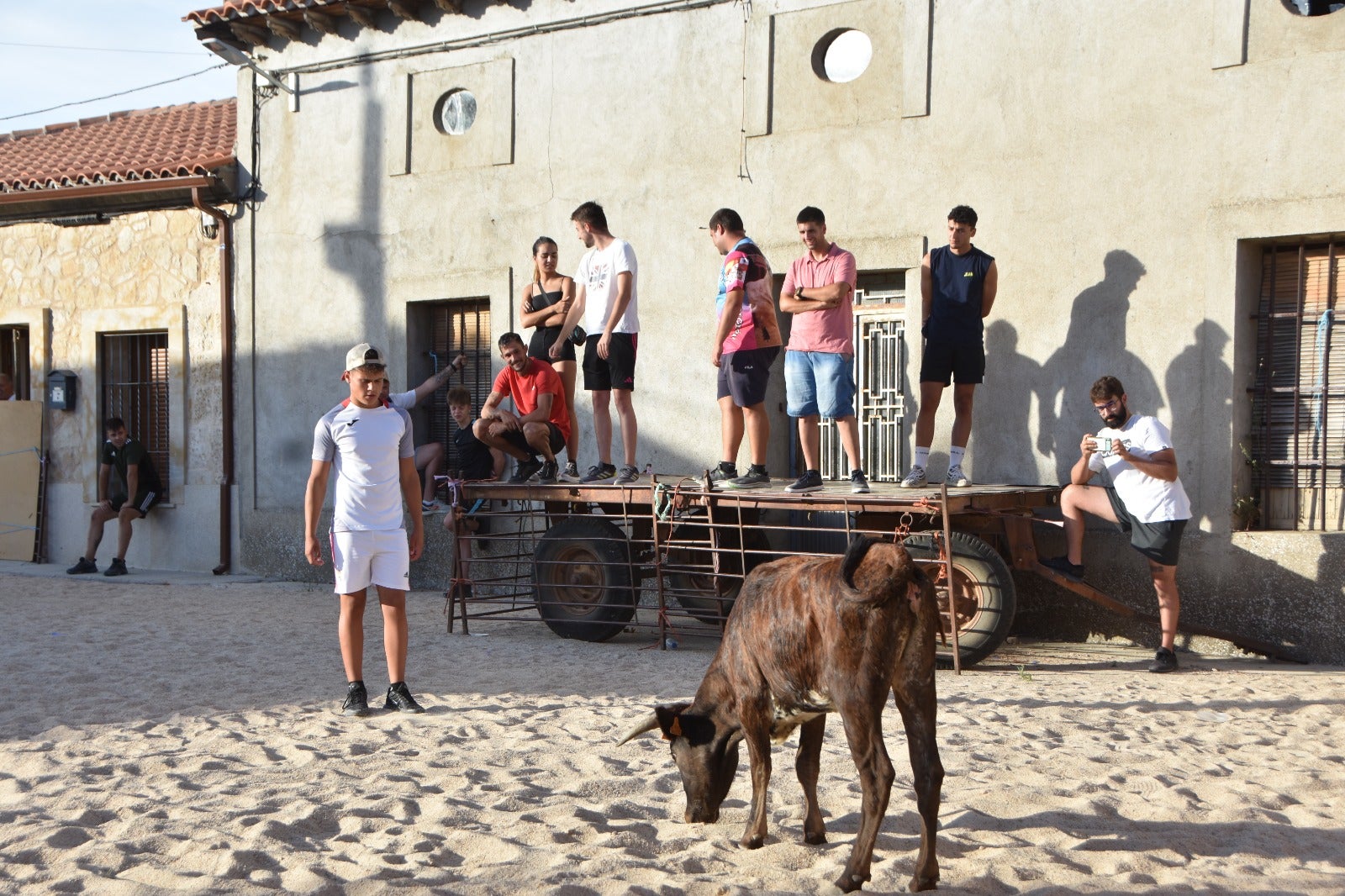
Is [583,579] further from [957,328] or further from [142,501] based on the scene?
[142,501]

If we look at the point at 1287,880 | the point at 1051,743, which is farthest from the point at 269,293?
the point at 1287,880

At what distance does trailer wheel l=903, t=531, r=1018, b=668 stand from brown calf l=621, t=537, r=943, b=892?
11.5ft

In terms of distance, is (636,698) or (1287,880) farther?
(636,698)

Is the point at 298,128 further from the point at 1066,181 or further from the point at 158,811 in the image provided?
the point at 158,811

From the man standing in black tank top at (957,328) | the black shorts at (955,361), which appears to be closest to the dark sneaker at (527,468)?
the man standing in black tank top at (957,328)

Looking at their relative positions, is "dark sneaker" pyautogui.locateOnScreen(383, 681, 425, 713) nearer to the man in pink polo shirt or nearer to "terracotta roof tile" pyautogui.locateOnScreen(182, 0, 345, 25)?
the man in pink polo shirt

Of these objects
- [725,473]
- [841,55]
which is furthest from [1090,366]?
[841,55]

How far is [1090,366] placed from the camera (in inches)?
384

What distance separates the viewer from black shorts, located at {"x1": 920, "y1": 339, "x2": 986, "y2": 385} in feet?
31.0

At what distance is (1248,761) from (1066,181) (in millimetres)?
5182

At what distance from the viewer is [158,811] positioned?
510cm

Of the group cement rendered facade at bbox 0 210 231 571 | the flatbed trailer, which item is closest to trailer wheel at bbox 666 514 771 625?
the flatbed trailer

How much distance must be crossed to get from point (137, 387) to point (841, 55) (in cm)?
933

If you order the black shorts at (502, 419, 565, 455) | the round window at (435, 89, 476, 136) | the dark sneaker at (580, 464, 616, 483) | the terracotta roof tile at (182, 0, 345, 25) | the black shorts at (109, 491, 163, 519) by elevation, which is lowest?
the black shorts at (109, 491, 163, 519)
